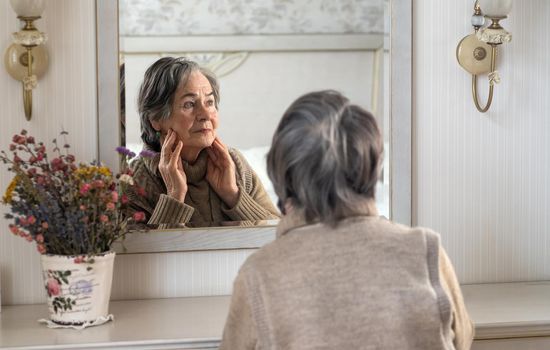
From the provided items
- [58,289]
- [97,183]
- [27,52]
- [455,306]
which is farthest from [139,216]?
[455,306]

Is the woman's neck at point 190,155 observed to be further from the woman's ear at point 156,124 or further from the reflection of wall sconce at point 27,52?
the reflection of wall sconce at point 27,52

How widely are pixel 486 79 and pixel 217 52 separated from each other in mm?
740

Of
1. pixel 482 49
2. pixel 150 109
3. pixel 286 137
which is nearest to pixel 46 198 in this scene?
pixel 150 109

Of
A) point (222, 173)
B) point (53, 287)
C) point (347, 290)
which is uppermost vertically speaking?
point (222, 173)

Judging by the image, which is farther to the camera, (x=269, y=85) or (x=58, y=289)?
(x=269, y=85)

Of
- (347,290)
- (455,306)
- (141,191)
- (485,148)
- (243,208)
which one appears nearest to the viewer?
(347,290)

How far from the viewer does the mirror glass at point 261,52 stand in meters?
2.13

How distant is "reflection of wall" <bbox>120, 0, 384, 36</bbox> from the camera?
6.98 ft

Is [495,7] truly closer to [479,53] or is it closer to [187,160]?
[479,53]

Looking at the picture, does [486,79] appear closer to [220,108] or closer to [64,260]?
[220,108]

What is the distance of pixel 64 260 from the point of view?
1.87 metres

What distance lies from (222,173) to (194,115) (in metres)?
0.17

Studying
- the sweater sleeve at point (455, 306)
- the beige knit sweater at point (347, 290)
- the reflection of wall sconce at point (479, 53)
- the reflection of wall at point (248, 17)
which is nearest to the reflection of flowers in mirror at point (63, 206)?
the reflection of wall at point (248, 17)

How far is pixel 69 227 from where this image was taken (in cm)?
188
